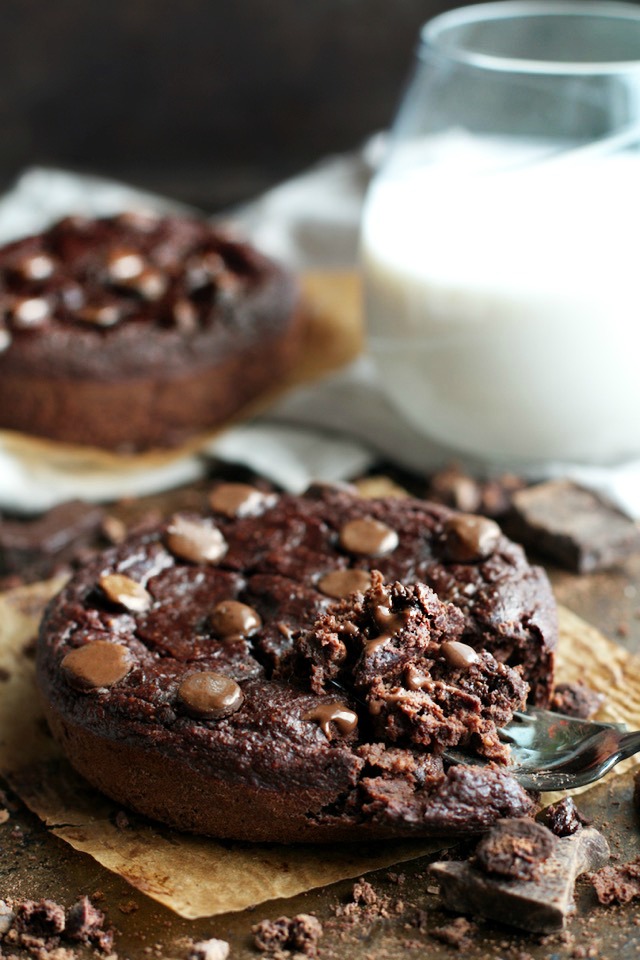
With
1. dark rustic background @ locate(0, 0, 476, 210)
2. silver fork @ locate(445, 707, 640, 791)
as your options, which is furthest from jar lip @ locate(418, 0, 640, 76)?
dark rustic background @ locate(0, 0, 476, 210)

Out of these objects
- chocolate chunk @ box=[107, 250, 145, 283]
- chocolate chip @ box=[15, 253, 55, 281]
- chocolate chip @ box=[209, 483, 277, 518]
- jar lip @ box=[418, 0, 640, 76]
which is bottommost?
chocolate chip @ box=[209, 483, 277, 518]

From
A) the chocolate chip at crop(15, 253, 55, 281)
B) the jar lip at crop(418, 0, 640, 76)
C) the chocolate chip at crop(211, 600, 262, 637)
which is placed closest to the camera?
the chocolate chip at crop(211, 600, 262, 637)

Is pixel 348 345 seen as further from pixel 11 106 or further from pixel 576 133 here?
pixel 11 106

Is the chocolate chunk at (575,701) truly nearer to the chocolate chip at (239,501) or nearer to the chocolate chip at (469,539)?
the chocolate chip at (469,539)

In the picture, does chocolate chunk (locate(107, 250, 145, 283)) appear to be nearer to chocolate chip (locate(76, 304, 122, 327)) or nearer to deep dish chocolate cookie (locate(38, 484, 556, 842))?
chocolate chip (locate(76, 304, 122, 327))

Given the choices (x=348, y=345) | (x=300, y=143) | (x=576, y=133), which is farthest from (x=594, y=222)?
(x=300, y=143)

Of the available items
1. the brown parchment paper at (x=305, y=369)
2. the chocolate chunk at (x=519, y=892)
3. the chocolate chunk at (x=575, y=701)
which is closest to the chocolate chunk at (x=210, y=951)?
the chocolate chunk at (x=519, y=892)
